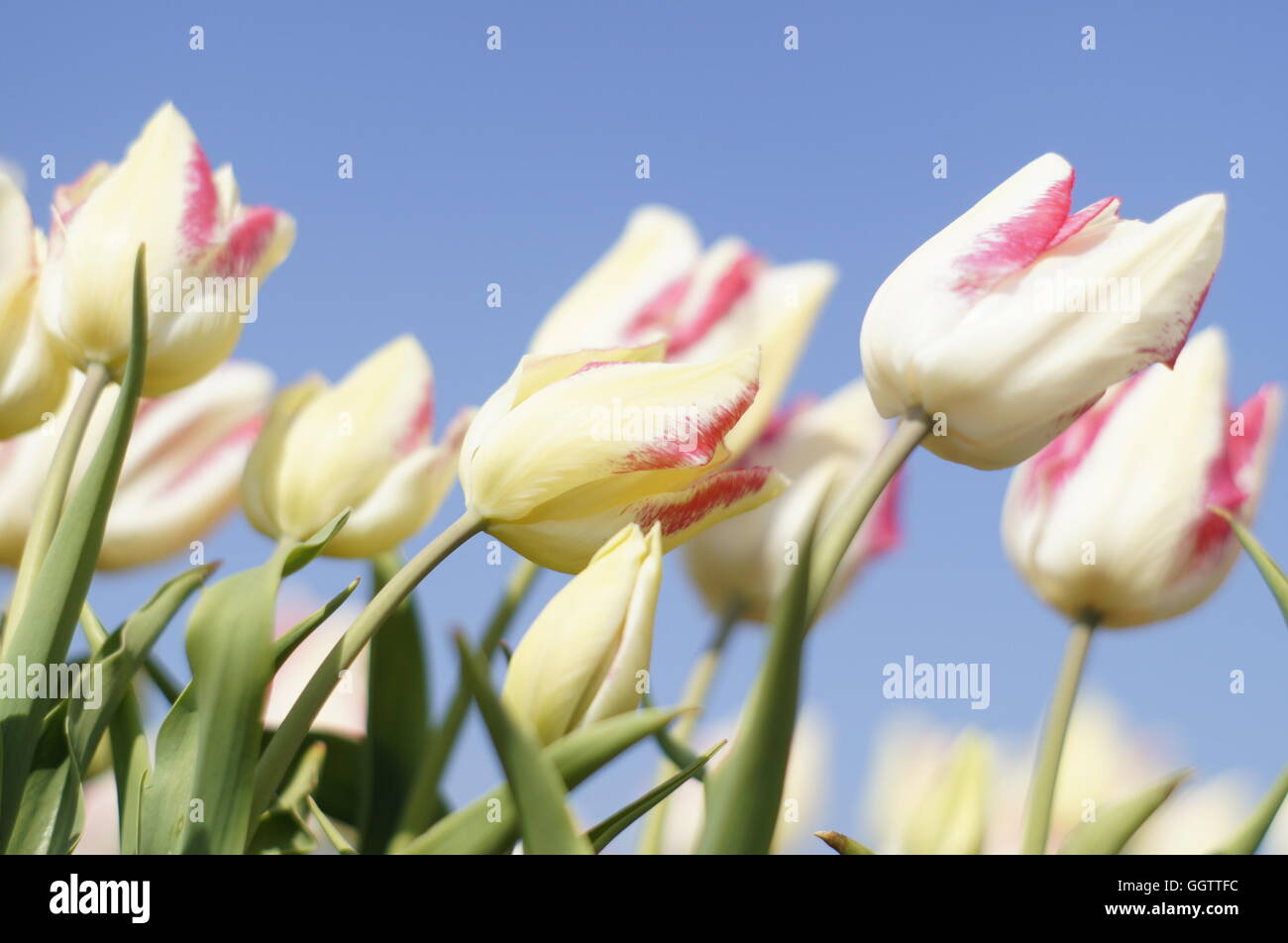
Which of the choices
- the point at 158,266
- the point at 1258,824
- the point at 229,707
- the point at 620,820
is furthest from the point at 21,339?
the point at 1258,824

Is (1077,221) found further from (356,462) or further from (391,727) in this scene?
(391,727)

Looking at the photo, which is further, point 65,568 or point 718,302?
point 718,302

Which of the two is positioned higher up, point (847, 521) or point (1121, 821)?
point (847, 521)

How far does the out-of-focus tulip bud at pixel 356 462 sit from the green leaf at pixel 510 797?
0.27 m

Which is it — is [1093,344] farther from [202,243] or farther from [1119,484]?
[202,243]

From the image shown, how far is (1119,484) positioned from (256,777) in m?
0.44

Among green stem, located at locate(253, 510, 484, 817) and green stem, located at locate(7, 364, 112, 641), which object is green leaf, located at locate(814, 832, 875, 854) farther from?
green stem, located at locate(7, 364, 112, 641)

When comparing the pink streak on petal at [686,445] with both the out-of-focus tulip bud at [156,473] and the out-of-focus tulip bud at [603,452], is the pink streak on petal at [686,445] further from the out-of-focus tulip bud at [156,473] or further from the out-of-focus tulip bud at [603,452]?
the out-of-focus tulip bud at [156,473]

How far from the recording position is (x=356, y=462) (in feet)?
2.32

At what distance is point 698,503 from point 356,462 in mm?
252

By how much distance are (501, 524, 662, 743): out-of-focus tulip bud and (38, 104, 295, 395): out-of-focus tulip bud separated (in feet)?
0.80
